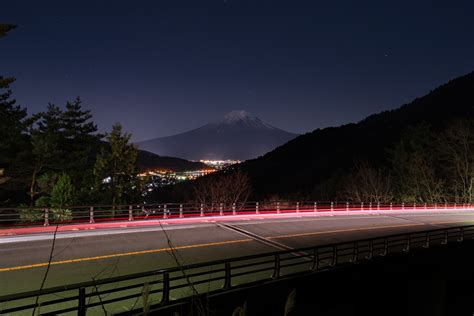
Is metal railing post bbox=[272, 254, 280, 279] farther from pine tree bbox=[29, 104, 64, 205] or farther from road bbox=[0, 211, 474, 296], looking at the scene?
pine tree bbox=[29, 104, 64, 205]

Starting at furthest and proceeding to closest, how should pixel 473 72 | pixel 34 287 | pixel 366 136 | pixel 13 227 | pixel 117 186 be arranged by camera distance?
1. pixel 473 72
2. pixel 366 136
3. pixel 117 186
4. pixel 13 227
5. pixel 34 287

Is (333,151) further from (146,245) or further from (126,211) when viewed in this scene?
(146,245)

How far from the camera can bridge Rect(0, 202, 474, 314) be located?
847 cm

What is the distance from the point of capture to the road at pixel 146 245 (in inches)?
443

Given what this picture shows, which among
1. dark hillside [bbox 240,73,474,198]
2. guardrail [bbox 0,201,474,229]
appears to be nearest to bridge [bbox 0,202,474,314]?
guardrail [bbox 0,201,474,229]

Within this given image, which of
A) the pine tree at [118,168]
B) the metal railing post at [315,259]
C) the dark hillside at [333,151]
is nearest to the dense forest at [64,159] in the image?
the pine tree at [118,168]

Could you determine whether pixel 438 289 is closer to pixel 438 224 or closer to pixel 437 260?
pixel 437 260

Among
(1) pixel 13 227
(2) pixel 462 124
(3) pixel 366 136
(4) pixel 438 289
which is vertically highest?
(3) pixel 366 136

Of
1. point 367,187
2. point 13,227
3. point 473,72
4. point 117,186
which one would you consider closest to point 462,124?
point 367,187

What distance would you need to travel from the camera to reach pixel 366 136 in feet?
541

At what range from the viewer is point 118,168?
1646 inches

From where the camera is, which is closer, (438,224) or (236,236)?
(236,236)

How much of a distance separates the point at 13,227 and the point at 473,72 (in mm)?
220396

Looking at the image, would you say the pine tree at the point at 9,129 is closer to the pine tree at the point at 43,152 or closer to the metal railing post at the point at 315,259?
the pine tree at the point at 43,152
